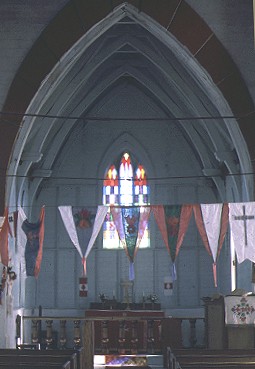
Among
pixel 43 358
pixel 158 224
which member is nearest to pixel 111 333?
pixel 158 224

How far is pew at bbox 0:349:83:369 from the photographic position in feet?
33.3

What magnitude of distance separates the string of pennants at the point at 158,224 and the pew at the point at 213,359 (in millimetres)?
4186

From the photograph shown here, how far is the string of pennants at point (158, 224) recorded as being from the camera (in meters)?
15.8

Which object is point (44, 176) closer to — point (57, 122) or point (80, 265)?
point (57, 122)

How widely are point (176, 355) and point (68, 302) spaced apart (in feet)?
43.6

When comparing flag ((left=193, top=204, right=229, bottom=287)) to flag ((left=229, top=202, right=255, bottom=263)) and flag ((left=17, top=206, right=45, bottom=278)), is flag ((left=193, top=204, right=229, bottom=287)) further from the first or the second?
flag ((left=17, top=206, right=45, bottom=278))

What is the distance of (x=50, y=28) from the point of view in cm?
1705

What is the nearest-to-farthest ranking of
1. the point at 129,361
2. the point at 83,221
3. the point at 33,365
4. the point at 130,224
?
the point at 33,365 → the point at 129,361 → the point at 83,221 → the point at 130,224

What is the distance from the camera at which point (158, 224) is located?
16234mm

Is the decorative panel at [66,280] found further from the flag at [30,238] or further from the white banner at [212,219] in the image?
the white banner at [212,219]

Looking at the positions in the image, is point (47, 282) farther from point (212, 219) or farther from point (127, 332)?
point (212, 219)

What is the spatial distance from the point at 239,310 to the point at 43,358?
553cm

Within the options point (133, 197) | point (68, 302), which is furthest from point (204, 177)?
point (68, 302)

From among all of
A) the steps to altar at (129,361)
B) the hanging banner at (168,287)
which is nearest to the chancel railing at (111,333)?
the steps to altar at (129,361)
